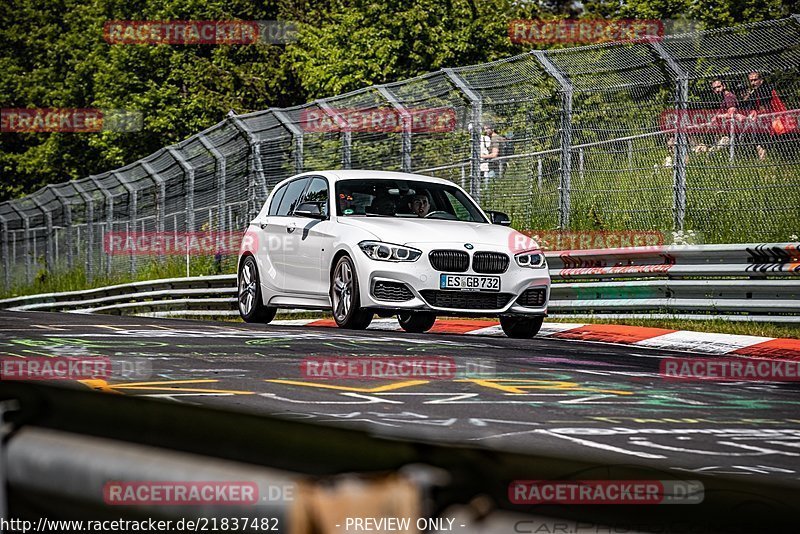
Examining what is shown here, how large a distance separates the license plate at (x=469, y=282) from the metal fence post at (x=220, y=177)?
10.5m

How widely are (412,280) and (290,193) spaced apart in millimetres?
3427

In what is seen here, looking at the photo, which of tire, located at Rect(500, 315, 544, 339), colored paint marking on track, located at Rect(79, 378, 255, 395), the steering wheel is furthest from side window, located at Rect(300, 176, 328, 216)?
colored paint marking on track, located at Rect(79, 378, 255, 395)

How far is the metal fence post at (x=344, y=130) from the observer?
19219 millimetres

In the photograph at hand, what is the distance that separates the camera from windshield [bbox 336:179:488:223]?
45.0ft

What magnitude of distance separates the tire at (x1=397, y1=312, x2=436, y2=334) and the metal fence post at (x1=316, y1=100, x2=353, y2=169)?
17.5 feet

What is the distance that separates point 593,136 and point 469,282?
431 cm

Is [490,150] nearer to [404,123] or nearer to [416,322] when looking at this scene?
[404,123]

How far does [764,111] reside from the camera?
44.3ft

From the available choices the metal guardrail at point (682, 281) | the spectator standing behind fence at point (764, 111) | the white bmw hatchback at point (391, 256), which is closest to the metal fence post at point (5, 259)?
the white bmw hatchback at point (391, 256)
